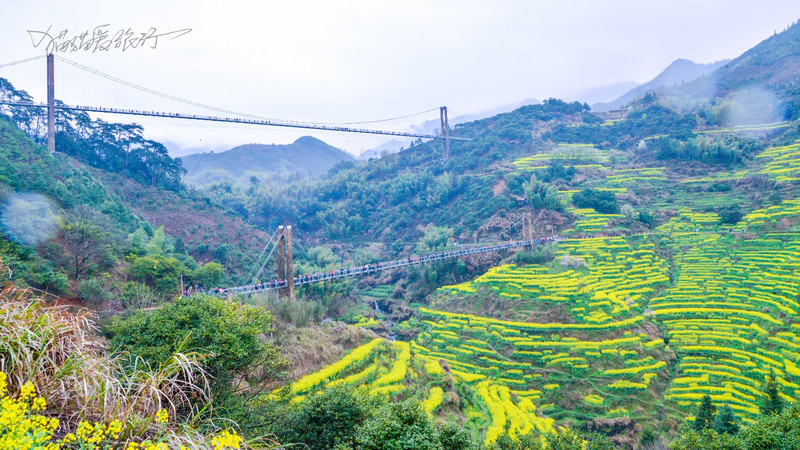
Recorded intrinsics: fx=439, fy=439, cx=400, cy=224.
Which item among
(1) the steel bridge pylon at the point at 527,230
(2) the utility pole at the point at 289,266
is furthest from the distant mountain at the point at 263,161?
(2) the utility pole at the point at 289,266

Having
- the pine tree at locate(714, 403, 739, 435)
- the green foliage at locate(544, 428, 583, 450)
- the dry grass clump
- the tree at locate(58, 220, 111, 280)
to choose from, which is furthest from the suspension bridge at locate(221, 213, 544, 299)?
the pine tree at locate(714, 403, 739, 435)

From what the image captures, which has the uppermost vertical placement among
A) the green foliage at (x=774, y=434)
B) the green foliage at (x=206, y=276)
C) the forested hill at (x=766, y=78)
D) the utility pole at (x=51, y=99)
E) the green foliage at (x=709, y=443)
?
the forested hill at (x=766, y=78)

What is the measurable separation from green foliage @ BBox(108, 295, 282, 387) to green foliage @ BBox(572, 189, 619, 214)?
107 ft

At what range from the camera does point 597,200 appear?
36469 mm

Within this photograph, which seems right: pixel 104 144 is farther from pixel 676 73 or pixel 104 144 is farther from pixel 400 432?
pixel 676 73

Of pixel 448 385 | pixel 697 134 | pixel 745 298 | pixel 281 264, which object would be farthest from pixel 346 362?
pixel 697 134

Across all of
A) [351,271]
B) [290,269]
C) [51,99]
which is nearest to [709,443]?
[290,269]

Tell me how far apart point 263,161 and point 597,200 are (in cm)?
7549

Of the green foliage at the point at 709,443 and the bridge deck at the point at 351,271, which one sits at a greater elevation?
the bridge deck at the point at 351,271

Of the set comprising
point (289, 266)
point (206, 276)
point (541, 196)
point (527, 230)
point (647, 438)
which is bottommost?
point (647, 438)

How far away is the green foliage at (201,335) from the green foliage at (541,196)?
3107 centimetres

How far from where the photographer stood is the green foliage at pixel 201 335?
340 inches

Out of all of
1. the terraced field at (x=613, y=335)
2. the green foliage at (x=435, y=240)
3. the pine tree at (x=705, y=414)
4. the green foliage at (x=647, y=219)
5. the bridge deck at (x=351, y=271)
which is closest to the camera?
the pine tree at (x=705, y=414)

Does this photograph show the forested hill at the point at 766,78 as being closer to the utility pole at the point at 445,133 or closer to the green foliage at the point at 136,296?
the utility pole at the point at 445,133
